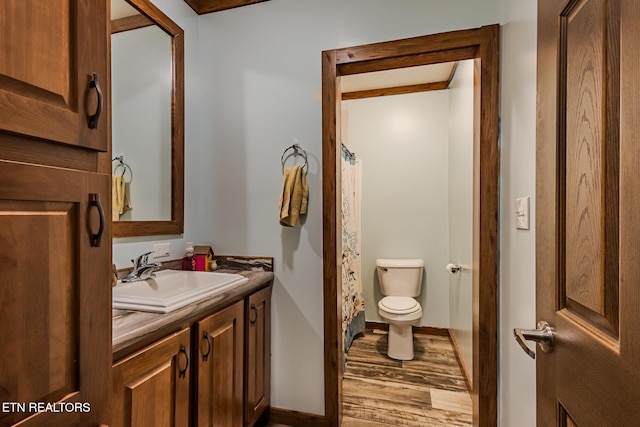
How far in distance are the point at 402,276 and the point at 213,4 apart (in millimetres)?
2668

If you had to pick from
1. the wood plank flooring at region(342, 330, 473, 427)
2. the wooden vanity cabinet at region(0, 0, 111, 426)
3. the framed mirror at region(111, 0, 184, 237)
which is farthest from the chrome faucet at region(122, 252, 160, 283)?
the wood plank flooring at region(342, 330, 473, 427)

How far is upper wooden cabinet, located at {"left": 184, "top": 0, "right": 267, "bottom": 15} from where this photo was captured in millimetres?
1992

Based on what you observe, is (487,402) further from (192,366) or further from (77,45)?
(77,45)

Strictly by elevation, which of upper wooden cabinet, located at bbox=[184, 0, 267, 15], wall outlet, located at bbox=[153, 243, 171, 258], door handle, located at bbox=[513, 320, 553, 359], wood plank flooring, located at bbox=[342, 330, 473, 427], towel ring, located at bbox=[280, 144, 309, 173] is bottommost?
wood plank flooring, located at bbox=[342, 330, 473, 427]

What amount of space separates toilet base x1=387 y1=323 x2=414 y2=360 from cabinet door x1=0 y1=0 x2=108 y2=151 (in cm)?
256

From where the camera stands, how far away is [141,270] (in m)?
1.55

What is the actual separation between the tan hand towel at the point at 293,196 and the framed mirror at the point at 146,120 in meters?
0.65

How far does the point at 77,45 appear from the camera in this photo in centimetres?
68

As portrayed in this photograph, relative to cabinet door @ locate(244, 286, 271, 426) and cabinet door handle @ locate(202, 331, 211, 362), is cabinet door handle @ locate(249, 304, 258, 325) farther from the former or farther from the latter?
cabinet door handle @ locate(202, 331, 211, 362)

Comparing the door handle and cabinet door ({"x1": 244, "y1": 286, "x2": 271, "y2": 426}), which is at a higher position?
the door handle

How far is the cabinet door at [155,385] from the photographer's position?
93cm

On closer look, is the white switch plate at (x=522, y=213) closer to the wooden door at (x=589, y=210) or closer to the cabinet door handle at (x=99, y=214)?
the wooden door at (x=589, y=210)

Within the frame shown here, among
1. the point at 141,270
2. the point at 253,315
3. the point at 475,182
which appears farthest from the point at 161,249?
the point at 475,182

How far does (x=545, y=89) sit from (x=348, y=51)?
1224mm
